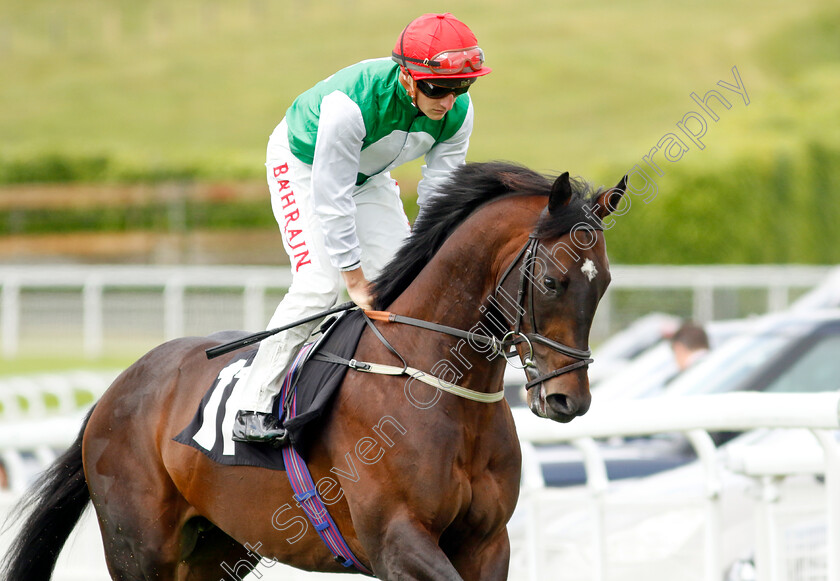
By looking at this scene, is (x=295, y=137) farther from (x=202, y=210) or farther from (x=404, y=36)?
(x=202, y=210)

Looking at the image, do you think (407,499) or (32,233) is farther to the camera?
(32,233)

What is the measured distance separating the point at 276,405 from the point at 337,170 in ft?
2.49

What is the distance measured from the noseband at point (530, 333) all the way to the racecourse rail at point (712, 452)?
917 millimetres

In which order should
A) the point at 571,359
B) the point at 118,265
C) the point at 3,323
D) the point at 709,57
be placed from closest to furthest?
the point at 571,359, the point at 3,323, the point at 118,265, the point at 709,57

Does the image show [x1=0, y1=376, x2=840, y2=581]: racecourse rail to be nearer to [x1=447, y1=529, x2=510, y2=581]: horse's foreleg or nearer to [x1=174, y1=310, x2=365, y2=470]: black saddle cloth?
[x1=447, y1=529, x2=510, y2=581]: horse's foreleg

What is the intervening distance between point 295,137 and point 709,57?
34.1 meters

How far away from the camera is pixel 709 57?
1389 inches

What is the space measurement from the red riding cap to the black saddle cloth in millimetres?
787

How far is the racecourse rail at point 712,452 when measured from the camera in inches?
133

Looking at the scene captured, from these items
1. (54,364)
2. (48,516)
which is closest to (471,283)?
(48,516)

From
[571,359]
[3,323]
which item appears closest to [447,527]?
[571,359]

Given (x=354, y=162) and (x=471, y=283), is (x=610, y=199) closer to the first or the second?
(x=471, y=283)

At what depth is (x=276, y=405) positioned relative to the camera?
3355 millimetres

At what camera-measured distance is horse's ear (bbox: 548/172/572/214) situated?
2918 mm
